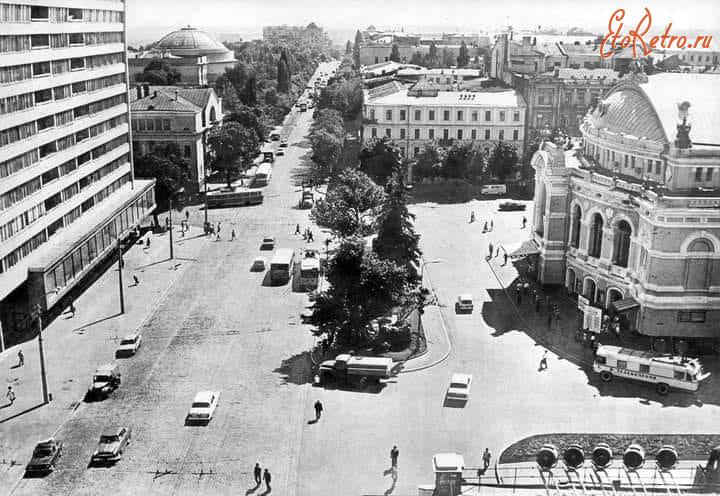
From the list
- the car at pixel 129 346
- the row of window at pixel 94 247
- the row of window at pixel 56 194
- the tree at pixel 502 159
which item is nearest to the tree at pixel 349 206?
the row of window at pixel 94 247

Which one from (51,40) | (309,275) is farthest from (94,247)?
(309,275)

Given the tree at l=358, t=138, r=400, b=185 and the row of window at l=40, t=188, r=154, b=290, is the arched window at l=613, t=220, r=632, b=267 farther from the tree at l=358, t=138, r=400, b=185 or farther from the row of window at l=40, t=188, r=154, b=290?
the tree at l=358, t=138, r=400, b=185

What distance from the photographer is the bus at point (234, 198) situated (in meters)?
108

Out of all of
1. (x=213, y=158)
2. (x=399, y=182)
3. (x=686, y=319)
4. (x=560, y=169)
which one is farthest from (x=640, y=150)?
(x=213, y=158)

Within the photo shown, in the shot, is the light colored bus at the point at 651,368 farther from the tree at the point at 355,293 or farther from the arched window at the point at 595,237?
the arched window at the point at 595,237

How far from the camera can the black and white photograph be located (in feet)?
146

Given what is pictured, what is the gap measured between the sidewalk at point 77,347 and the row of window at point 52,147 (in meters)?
12.7

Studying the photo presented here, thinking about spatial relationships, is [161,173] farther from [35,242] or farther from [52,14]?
[35,242]

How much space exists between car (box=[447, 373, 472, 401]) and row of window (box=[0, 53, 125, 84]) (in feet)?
127

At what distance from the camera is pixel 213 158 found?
11700 cm

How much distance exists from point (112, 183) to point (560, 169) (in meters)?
45.2

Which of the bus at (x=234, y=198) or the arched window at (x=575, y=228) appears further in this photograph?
the bus at (x=234, y=198)

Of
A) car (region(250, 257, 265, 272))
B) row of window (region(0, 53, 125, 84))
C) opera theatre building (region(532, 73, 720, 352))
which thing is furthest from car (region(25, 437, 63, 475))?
opera theatre building (region(532, 73, 720, 352))

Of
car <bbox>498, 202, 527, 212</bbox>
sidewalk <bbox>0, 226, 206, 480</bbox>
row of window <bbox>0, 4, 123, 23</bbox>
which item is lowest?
sidewalk <bbox>0, 226, 206, 480</bbox>
